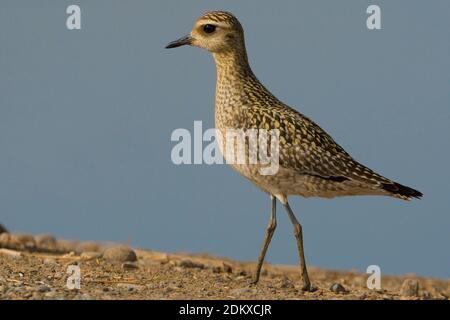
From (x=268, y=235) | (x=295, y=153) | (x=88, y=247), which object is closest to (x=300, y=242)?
(x=268, y=235)

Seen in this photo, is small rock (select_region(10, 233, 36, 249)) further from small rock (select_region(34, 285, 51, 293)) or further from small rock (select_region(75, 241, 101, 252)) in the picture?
small rock (select_region(34, 285, 51, 293))

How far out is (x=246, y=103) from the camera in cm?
1196

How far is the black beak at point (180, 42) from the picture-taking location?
12.8 meters

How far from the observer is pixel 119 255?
46.6ft

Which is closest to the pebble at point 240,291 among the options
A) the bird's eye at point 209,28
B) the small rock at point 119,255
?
the small rock at point 119,255

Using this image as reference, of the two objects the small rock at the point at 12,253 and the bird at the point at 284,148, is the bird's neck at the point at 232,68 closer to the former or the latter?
the bird at the point at 284,148

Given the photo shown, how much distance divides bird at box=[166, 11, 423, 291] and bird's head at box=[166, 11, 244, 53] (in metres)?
0.01

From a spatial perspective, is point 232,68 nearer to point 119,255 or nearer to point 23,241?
point 119,255

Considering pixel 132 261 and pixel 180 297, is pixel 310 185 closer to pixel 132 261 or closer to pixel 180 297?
pixel 180 297

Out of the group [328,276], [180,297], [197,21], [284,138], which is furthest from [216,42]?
[328,276]

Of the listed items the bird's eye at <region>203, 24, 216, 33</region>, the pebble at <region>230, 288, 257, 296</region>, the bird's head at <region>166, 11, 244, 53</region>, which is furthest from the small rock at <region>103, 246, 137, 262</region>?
the bird's eye at <region>203, 24, 216, 33</region>

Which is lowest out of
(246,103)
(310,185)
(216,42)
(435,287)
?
(435,287)
